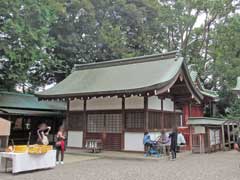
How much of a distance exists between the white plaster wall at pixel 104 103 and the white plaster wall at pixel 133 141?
167 cm

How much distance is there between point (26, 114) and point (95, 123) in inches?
214

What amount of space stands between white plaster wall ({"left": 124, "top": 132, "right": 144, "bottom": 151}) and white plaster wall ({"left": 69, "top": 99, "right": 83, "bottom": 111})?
12.1 ft

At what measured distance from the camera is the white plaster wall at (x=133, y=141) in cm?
1406

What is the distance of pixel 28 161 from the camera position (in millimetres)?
9117

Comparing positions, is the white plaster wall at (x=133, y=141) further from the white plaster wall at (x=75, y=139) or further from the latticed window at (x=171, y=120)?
the white plaster wall at (x=75, y=139)

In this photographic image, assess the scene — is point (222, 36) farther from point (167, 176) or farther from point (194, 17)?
point (167, 176)

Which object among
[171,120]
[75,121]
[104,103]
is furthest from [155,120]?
[75,121]

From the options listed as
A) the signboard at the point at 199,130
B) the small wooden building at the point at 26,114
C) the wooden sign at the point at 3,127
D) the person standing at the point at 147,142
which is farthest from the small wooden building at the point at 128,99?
the wooden sign at the point at 3,127

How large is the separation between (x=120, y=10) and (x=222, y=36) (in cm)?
986

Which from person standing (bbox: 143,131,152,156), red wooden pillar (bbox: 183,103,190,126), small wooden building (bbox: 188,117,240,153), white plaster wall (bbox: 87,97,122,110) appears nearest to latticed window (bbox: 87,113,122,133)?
white plaster wall (bbox: 87,97,122,110)

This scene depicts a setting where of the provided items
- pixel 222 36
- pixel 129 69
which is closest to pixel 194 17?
pixel 222 36

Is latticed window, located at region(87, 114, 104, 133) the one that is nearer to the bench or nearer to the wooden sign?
the bench

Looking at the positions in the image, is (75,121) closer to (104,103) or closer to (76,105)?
(76,105)

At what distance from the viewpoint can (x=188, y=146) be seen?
1599 cm
